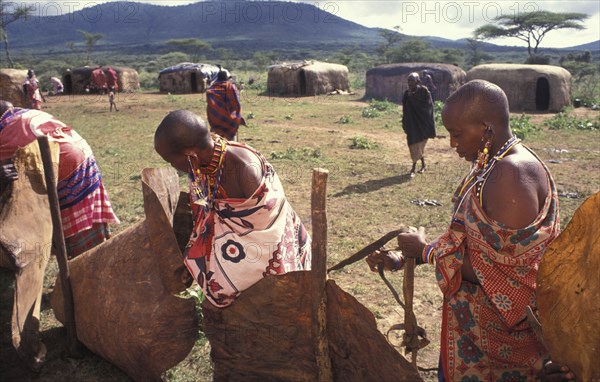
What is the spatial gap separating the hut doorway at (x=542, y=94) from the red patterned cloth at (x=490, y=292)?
17103 mm

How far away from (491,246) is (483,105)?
21.2 inches

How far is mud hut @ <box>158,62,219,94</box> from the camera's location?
2580 centimetres

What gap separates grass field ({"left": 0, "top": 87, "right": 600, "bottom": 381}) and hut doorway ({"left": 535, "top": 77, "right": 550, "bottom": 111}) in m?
1.14

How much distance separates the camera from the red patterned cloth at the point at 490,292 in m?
1.75

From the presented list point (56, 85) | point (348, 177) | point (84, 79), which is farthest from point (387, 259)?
point (84, 79)

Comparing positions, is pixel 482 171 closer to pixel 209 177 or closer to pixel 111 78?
pixel 209 177

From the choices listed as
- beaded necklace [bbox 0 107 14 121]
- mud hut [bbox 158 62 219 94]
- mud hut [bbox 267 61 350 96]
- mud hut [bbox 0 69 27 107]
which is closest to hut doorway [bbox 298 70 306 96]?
mud hut [bbox 267 61 350 96]

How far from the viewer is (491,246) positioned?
5.84 ft

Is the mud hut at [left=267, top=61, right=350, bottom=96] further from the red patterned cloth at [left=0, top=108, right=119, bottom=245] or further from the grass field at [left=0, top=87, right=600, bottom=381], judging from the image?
the red patterned cloth at [left=0, top=108, right=119, bottom=245]

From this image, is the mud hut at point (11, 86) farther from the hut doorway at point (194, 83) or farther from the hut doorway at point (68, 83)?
the hut doorway at point (194, 83)

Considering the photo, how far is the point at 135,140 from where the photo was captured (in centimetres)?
1193

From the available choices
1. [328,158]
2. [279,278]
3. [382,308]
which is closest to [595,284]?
[279,278]

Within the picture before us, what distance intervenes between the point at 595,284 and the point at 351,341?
1.16 m

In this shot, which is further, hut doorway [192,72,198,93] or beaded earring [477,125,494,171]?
hut doorway [192,72,198,93]
